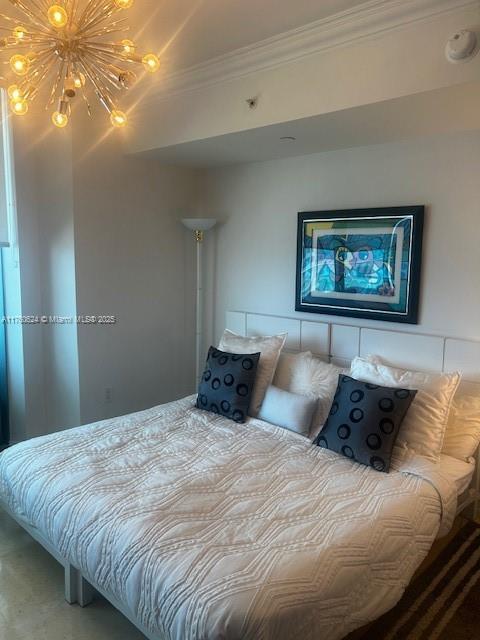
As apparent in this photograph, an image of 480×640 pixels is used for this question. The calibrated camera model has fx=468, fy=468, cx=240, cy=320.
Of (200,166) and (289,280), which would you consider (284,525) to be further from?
(200,166)

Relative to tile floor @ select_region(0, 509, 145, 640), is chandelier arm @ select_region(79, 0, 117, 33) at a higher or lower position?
higher

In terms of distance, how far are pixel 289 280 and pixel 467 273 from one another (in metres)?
1.29

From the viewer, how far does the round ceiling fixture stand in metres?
1.92

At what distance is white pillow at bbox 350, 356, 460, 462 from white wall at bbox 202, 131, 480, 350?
0.40 m

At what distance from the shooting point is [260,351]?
324 cm

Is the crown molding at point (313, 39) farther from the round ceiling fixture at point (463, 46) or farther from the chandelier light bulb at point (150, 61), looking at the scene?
the chandelier light bulb at point (150, 61)

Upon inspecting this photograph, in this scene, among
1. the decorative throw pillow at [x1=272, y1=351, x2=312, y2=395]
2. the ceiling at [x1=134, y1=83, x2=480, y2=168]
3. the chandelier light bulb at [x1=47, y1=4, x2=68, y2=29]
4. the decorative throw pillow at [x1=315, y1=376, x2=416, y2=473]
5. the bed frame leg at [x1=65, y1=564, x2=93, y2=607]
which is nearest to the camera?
the chandelier light bulb at [x1=47, y1=4, x2=68, y2=29]

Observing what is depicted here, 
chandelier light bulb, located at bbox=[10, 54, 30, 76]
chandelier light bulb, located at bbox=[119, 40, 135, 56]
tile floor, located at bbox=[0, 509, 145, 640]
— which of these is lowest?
tile floor, located at bbox=[0, 509, 145, 640]

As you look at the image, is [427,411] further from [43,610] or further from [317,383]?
[43,610]

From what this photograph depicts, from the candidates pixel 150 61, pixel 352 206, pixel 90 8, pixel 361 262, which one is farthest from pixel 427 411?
pixel 90 8

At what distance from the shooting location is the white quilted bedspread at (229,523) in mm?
1554

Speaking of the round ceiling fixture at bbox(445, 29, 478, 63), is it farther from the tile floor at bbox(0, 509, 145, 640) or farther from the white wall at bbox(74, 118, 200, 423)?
the tile floor at bbox(0, 509, 145, 640)

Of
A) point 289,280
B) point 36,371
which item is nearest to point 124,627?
point 36,371

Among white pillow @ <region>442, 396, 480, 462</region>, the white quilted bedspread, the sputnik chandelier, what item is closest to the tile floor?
the white quilted bedspread
